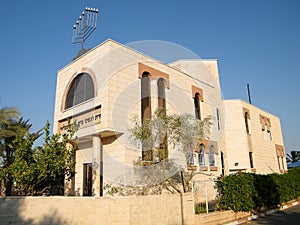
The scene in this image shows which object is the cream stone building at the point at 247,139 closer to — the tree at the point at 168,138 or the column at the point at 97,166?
→ the tree at the point at 168,138

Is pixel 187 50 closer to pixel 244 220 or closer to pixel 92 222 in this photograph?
pixel 92 222

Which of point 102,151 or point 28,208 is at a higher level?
point 102,151

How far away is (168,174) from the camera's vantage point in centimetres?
1059

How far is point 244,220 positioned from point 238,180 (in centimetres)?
148

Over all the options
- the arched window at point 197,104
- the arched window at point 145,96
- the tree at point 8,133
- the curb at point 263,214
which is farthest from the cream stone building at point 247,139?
the tree at point 8,133

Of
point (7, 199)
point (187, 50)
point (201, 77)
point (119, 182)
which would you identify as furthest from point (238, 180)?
point (201, 77)

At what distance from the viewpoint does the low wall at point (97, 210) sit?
17.2 feet

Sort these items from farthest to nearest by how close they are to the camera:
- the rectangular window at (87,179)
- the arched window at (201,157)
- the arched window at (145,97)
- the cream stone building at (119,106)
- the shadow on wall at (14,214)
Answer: the arched window at (201,157) → the arched window at (145,97) → the rectangular window at (87,179) → the cream stone building at (119,106) → the shadow on wall at (14,214)

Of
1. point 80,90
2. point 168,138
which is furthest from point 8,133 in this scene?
point 168,138

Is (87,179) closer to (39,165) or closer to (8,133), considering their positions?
(39,165)

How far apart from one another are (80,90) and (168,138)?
6047 mm

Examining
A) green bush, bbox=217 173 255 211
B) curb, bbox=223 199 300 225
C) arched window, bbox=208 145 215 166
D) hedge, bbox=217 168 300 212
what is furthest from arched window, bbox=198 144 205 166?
green bush, bbox=217 173 255 211

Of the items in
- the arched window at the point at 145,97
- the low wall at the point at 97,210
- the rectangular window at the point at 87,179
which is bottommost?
the low wall at the point at 97,210

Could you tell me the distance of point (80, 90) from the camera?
13523 mm
